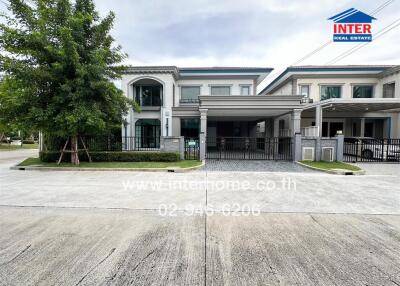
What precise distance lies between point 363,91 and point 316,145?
1302 centimetres

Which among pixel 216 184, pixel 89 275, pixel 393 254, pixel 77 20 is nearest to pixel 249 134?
pixel 216 184

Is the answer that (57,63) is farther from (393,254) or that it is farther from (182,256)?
(393,254)

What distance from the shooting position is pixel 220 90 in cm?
2158

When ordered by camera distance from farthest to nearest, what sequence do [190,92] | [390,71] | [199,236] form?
[190,92]
[390,71]
[199,236]

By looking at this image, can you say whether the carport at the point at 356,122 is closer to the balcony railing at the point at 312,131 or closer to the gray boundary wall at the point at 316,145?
the balcony railing at the point at 312,131

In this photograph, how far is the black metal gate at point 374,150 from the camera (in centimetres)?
1334

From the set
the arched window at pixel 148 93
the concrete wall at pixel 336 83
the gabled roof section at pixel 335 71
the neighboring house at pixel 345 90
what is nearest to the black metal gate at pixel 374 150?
the neighboring house at pixel 345 90

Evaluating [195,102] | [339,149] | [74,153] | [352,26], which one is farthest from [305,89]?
[74,153]

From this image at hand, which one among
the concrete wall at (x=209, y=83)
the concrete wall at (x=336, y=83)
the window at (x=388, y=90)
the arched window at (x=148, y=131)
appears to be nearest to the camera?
the arched window at (x=148, y=131)

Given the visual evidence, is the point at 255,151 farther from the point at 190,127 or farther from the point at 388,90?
the point at 388,90

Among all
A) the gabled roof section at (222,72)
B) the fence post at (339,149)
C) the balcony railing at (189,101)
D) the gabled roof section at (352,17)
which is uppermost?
the gabled roof section at (352,17)

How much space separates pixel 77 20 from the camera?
969 centimetres

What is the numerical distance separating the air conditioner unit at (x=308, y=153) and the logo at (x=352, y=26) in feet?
22.1

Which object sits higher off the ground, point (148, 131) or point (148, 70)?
point (148, 70)
